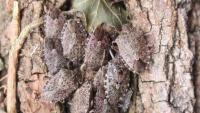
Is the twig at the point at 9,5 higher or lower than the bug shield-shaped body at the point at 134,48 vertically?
higher

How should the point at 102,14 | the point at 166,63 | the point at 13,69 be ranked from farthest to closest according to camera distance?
the point at 13,69 < the point at 102,14 < the point at 166,63

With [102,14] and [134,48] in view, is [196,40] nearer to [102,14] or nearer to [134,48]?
[134,48]

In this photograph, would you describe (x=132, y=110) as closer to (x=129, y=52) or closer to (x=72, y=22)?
(x=129, y=52)

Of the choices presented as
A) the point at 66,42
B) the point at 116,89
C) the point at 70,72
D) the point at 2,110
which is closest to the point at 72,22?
the point at 66,42

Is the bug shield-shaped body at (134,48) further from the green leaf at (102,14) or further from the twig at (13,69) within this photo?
the twig at (13,69)

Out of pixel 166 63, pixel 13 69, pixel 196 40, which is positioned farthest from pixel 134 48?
pixel 13 69

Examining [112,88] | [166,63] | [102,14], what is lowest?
[112,88]

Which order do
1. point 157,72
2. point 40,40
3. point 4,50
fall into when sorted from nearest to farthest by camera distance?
1. point 157,72
2. point 40,40
3. point 4,50

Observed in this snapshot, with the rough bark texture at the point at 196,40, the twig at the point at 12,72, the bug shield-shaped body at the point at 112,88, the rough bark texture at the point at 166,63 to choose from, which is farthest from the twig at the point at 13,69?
the rough bark texture at the point at 196,40

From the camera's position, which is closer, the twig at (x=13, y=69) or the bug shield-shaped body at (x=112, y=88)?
the bug shield-shaped body at (x=112, y=88)
